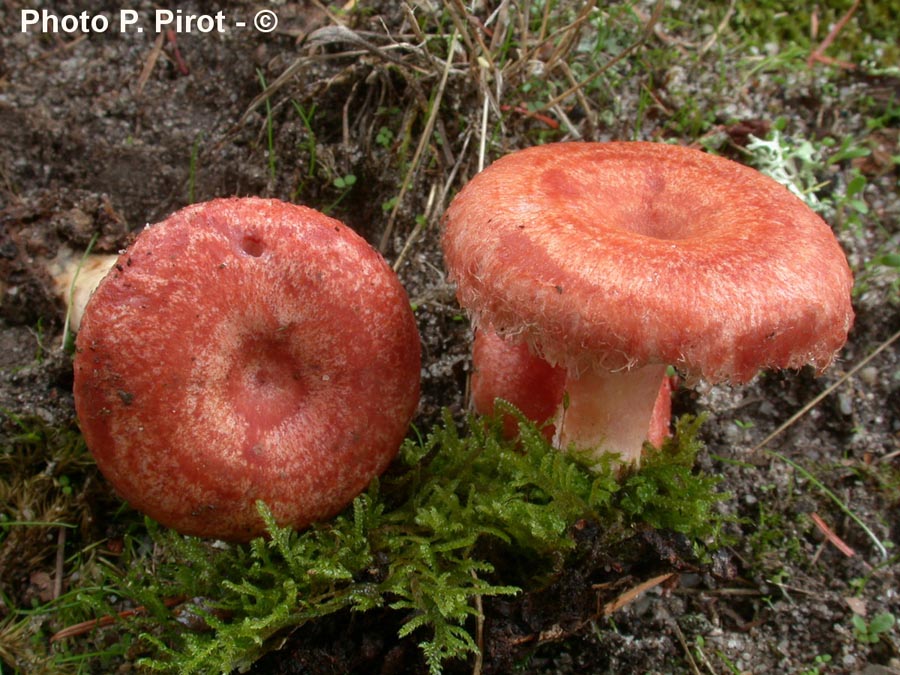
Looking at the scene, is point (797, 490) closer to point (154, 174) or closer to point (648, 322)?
point (648, 322)

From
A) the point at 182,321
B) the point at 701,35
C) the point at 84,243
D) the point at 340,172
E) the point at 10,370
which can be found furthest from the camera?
the point at 701,35

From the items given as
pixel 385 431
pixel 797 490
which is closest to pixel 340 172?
pixel 385 431

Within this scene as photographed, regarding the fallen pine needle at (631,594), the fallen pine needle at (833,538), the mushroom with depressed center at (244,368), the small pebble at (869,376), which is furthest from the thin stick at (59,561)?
the small pebble at (869,376)

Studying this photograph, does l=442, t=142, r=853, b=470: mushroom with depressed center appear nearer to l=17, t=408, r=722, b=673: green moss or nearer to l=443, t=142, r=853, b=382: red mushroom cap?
l=443, t=142, r=853, b=382: red mushroom cap

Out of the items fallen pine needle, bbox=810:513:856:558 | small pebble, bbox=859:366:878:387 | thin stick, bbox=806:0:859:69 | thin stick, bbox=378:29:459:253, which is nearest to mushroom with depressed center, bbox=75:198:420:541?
thin stick, bbox=378:29:459:253

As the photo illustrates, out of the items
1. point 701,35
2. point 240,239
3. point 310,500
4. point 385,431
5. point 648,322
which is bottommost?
point 310,500

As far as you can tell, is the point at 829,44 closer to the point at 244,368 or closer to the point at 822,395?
the point at 822,395

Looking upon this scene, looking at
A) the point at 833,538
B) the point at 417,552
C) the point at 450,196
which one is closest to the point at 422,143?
the point at 450,196

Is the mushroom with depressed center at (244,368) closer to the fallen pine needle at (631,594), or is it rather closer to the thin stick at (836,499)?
the fallen pine needle at (631,594)
